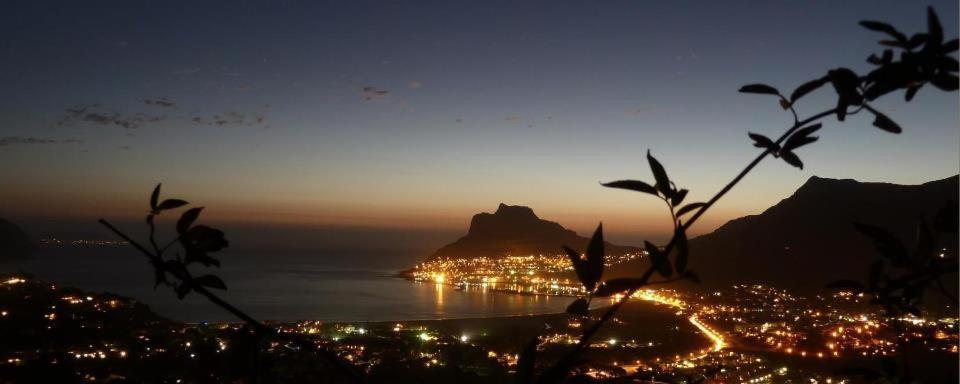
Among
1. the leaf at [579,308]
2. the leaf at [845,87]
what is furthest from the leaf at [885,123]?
the leaf at [579,308]

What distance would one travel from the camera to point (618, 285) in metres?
0.86

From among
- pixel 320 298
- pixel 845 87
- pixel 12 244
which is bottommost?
pixel 320 298

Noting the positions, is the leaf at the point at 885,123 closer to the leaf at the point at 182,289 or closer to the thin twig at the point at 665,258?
the thin twig at the point at 665,258

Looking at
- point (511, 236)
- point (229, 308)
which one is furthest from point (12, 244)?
point (229, 308)

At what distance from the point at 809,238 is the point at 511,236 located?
204 feet

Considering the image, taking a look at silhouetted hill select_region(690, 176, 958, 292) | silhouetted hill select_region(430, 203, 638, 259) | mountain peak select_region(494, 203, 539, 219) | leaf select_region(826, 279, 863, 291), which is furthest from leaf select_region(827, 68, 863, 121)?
mountain peak select_region(494, 203, 539, 219)

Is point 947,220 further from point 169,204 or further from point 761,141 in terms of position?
point 169,204

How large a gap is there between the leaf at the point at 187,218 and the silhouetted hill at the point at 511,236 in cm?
8406

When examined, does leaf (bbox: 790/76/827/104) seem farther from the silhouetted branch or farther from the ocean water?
the ocean water

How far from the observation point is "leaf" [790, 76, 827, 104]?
80cm

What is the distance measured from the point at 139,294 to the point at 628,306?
43029mm

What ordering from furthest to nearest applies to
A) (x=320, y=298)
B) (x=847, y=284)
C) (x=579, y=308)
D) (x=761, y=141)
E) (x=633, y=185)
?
(x=320, y=298)
(x=847, y=284)
(x=579, y=308)
(x=761, y=141)
(x=633, y=185)

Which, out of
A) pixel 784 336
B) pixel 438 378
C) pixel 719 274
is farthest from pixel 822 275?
pixel 438 378

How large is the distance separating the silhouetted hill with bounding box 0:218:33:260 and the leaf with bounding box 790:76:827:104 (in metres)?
129
